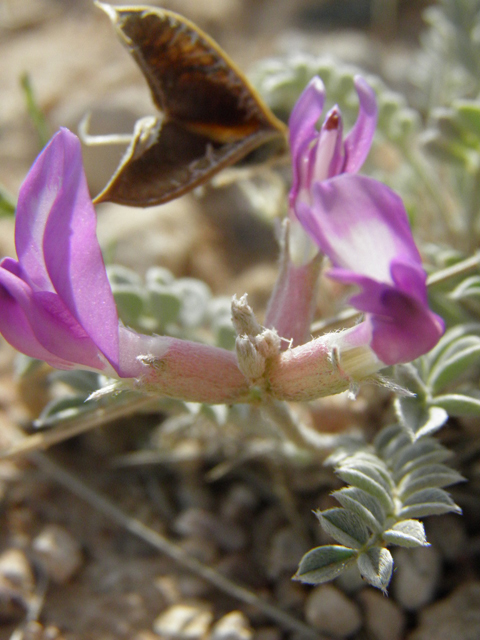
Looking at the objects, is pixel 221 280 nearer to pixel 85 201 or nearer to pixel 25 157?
pixel 25 157

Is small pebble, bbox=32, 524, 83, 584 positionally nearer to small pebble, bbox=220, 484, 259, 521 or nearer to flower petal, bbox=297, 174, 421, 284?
small pebble, bbox=220, 484, 259, 521

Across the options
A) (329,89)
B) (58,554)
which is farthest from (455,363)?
(58,554)

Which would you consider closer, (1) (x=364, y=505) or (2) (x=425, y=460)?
(1) (x=364, y=505)

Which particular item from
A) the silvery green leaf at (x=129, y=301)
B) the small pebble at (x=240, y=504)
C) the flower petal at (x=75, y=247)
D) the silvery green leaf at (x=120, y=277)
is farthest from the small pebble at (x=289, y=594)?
the flower petal at (x=75, y=247)

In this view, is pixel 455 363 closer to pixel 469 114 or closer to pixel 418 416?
pixel 418 416

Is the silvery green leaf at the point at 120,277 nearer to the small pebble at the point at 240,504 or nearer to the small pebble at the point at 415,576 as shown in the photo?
the small pebble at the point at 240,504

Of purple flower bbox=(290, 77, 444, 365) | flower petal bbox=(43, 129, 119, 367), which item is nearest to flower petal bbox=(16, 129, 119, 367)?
flower petal bbox=(43, 129, 119, 367)
